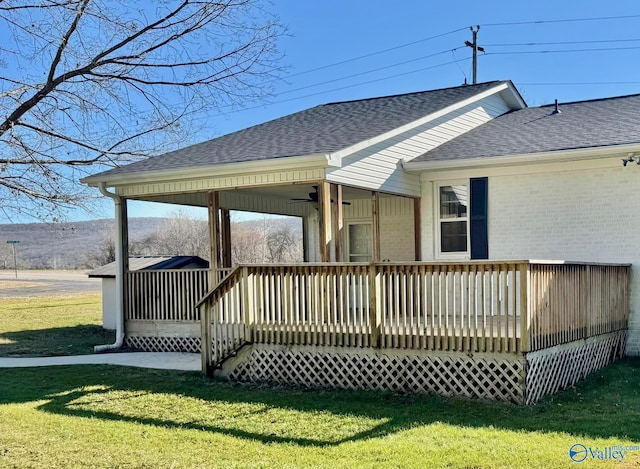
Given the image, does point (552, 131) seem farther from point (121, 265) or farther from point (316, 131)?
point (121, 265)

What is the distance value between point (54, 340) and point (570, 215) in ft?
A: 36.5

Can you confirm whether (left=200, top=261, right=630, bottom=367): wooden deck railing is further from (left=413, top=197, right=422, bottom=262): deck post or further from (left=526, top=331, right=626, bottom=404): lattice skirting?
(left=413, top=197, right=422, bottom=262): deck post

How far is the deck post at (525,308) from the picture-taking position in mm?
8156

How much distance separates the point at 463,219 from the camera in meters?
13.1

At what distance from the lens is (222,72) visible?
28.5 ft

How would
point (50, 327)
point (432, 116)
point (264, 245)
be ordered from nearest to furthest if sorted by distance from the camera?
point (432, 116)
point (50, 327)
point (264, 245)

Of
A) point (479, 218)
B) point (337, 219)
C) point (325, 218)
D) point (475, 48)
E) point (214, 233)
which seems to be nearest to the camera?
point (325, 218)

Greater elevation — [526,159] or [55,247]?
[526,159]

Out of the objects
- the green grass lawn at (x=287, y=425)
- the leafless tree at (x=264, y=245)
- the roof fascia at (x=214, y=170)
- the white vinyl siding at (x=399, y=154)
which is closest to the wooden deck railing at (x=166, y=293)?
the roof fascia at (x=214, y=170)

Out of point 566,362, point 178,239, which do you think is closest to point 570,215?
point 566,362

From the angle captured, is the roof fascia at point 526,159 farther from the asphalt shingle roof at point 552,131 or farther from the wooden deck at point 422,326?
the wooden deck at point 422,326

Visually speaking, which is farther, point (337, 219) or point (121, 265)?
point (121, 265)

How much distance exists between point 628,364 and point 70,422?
7993mm

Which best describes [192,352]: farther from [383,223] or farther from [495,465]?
[495,465]
